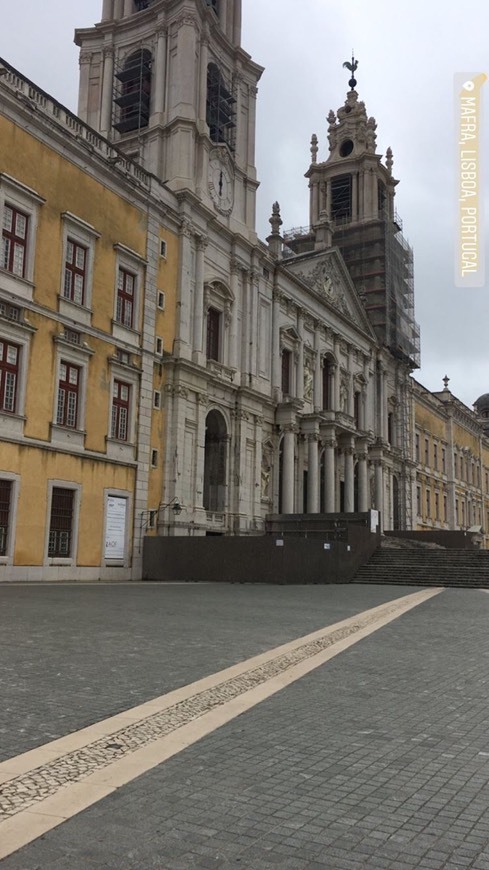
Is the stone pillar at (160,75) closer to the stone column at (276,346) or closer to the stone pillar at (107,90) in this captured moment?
the stone pillar at (107,90)

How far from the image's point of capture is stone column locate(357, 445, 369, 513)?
1930 inches

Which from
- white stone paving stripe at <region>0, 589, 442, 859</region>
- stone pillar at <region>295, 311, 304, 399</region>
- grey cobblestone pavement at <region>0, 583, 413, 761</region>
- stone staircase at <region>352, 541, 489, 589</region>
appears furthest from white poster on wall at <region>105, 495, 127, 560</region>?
white stone paving stripe at <region>0, 589, 442, 859</region>

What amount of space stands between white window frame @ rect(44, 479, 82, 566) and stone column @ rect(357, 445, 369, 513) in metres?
26.9

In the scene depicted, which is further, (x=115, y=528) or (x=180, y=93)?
(x=180, y=93)

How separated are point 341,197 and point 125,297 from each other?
38.7m

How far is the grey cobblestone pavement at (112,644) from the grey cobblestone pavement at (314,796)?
1.21m

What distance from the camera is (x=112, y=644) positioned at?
9.51m

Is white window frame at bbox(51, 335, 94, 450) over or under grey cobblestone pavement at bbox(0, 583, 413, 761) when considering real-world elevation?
over

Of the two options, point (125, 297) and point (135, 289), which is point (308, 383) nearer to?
point (135, 289)

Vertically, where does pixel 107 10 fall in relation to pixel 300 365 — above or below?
→ above

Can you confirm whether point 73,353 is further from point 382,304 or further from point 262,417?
point 382,304

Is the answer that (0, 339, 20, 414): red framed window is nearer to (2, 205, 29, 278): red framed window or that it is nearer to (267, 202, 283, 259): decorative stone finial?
(2, 205, 29, 278): red framed window

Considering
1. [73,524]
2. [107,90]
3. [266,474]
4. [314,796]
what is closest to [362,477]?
[266,474]

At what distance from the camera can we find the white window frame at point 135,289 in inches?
1105
